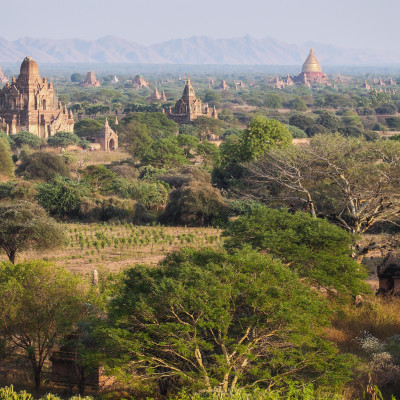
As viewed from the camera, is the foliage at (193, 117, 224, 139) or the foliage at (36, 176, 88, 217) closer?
the foliage at (36, 176, 88, 217)

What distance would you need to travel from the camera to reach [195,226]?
31297 millimetres

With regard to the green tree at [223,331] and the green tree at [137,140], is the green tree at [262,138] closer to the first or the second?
the green tree at [137,140]

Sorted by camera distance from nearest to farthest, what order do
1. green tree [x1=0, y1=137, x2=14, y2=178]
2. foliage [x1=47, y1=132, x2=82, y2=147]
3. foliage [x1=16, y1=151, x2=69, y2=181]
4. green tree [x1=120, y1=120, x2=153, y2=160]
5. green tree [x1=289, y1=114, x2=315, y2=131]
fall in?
foliage [x1=16, y1=151, x2=69, y2=181] < green tree [x1=0, y1=137, x2=14, y2=178] < green tree [x1=120, y1=120, x2=153, y2=160] < foliage [x1=47, y1=132, x2=82, y2=147] < green tree [x1=289, y1=114, x2=315, y2=131]

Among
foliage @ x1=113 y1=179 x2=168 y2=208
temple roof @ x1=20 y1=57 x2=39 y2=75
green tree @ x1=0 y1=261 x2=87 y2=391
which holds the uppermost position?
temple roof @ x1=20 y1=57 x2=39 y2=75

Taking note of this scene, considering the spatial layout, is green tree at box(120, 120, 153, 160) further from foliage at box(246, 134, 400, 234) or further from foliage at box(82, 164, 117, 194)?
foliage at box(246, 134, 400, 234)

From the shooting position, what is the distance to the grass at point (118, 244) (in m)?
23.4

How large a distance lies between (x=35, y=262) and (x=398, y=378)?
7.71 metres

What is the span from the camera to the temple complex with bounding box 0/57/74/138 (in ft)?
211

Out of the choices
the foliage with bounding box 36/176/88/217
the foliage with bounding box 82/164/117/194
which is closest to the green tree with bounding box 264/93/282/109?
the foliage with bounding box 82/164/117/194

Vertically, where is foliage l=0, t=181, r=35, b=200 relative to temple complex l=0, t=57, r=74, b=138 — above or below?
below

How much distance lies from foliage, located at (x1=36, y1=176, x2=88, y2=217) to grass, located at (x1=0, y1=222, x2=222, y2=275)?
1.96 meters

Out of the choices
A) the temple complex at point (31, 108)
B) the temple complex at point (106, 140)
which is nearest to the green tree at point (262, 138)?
the temple complex at point (106, 140)

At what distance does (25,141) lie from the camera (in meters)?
56.5

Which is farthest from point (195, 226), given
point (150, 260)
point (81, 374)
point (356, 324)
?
point (81, 374)
